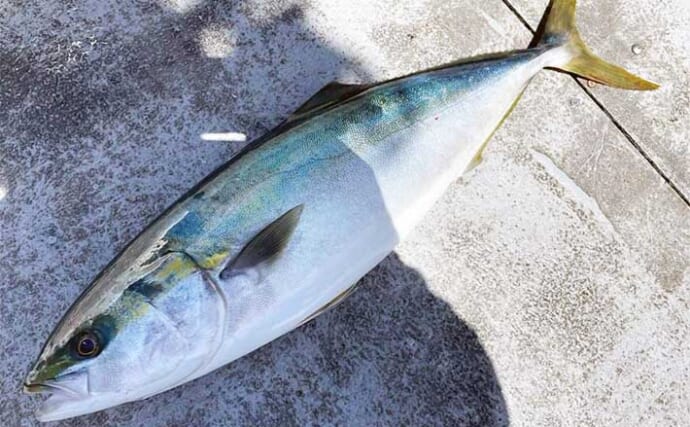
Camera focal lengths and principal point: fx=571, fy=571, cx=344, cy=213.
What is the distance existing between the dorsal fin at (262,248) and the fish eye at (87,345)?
0.36 meters

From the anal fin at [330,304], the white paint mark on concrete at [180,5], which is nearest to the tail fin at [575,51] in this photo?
the anal fin at [330,304]

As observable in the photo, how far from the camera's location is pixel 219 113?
2164 millimetres

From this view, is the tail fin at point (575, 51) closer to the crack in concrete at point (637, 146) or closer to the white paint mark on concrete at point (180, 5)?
the crack in concrete at point (637, 146)

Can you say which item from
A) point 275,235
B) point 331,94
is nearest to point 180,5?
point 331,94

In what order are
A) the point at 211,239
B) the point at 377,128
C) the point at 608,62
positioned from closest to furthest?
the point at 211,239 < the point at 377,128 < the point at 608,62

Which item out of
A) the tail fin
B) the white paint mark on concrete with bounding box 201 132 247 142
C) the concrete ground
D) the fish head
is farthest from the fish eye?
the tail fin

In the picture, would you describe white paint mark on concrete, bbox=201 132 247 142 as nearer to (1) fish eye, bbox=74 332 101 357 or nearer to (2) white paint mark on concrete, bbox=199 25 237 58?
(2) white paint mark on concrete, bbox=199 25 237 58

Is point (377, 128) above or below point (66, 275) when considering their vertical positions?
above

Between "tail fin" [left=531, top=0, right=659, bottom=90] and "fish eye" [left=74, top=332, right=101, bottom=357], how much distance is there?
177 cm

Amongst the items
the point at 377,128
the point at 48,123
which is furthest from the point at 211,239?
the point at 48,123

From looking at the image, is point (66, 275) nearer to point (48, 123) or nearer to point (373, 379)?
point (48, 123)

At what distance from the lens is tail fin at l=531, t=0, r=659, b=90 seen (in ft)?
6.88

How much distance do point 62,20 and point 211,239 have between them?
125cm

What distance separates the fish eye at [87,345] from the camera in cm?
147
